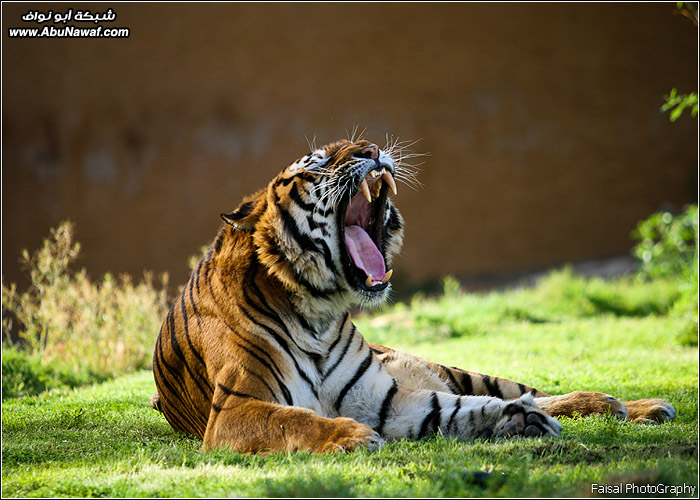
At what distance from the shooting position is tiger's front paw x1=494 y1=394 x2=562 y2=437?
11.3ft

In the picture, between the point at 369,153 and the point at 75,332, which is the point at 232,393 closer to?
the point at 369,153

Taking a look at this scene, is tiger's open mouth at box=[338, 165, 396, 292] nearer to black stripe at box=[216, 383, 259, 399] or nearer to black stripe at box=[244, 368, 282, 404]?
black stripe at box=[244, 368, 282, 404]

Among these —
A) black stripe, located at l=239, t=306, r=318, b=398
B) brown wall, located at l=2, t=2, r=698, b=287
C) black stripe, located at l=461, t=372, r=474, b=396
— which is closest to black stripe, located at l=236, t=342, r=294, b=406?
black stripe, located at l=239, t=306, r=318, b=398

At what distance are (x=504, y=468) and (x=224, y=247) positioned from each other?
183cm

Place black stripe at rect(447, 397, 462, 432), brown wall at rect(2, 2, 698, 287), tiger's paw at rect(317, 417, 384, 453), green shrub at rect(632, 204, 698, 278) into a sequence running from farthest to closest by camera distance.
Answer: brown wall at rect(2, 2, 698, 287) → green shrub at rect(632, 204, 698, 278) → black stripe at rect(447, 397, 462, 432) → tiger's paw at rect(317, 417, 384, 453)

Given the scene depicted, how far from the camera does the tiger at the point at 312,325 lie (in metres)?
3.66

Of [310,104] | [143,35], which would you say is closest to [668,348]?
[310,104]

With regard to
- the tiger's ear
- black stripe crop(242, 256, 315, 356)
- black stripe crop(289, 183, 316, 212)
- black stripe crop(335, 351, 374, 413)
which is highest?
black stripe crop(289, 183, 316, 212)

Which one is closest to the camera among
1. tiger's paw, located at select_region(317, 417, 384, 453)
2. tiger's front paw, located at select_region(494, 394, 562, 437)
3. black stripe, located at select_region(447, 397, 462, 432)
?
tiger's paw, located at select_region(317, 417, 384, 453)

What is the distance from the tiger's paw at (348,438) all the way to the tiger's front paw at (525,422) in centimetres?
64

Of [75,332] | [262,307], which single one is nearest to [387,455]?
[262,307]

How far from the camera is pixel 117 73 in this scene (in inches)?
516

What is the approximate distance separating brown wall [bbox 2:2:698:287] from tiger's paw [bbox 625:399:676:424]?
9.34 m

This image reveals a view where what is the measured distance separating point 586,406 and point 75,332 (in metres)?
4.58
